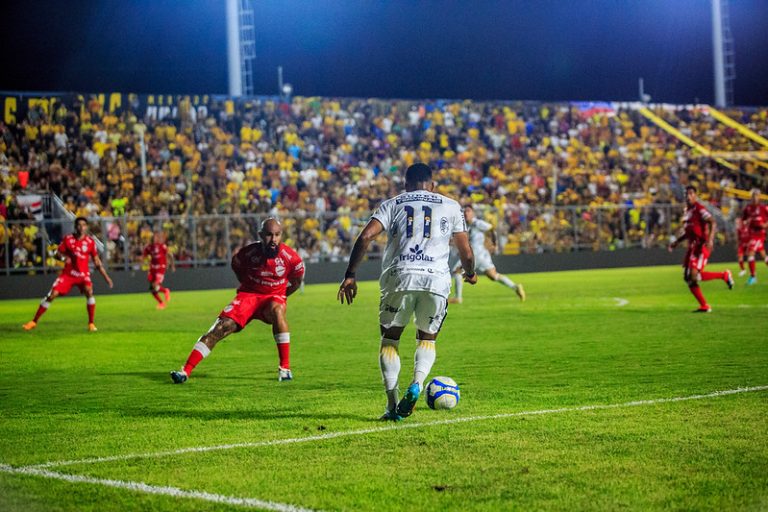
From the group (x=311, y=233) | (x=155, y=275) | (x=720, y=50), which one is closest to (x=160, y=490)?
(x=155, y=275)

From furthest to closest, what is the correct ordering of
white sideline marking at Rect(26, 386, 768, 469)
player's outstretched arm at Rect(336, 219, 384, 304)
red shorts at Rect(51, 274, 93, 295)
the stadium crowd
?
1. the stadium crowd
2. red shorts at Rect(51, 274, 93, 295)
3. player's outstretched arm at Rect(336, 219, 384, 304)
4. white sideline marking at Rect(26, 386, 768, 469)

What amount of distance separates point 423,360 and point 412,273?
68 cm

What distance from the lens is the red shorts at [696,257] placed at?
18.8 m

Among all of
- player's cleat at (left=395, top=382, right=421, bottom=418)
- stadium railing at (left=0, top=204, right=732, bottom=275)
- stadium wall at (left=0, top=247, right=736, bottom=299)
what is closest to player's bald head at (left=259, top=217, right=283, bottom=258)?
player's cleat at (left=395, top=382, right=421, bottom=418)

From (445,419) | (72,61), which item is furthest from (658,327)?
(72,61)

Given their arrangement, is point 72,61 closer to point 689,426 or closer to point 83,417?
point 83,417

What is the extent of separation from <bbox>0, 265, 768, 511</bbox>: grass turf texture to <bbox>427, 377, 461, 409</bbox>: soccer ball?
0.12 m

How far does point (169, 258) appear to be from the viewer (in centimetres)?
2895

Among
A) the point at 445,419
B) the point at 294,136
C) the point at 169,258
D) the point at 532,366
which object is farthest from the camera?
the point at 294,136

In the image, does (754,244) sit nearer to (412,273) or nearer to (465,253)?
(465,253)

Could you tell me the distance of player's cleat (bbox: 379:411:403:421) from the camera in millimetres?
8359

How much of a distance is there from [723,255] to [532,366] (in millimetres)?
33055

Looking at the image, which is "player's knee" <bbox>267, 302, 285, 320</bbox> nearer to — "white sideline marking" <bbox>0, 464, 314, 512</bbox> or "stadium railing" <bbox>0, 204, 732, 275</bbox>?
"white sideline marking" <bbox>0, 464, 314, 512</bbox>

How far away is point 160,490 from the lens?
6.07 metres
